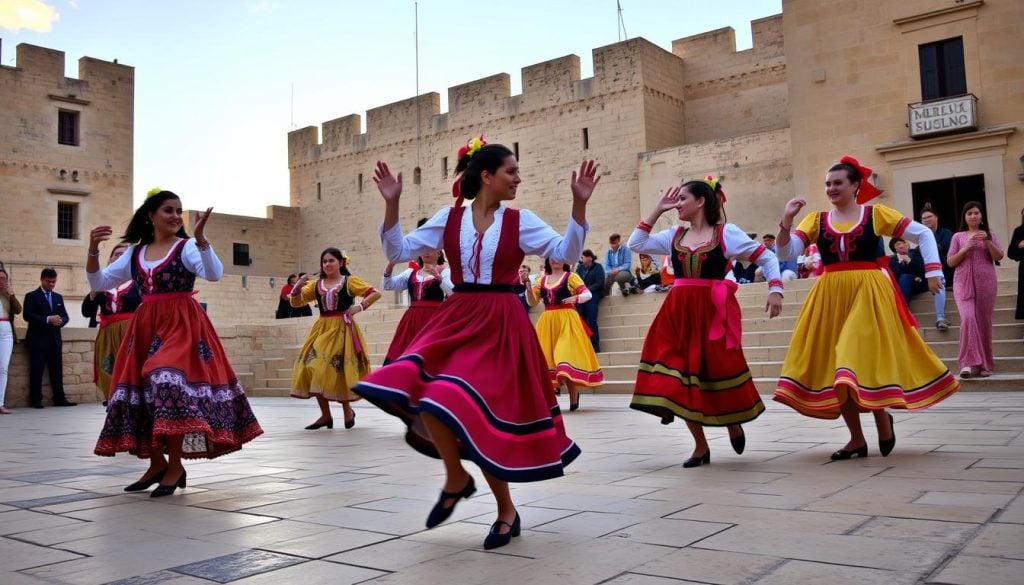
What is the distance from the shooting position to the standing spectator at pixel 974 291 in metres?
10.3

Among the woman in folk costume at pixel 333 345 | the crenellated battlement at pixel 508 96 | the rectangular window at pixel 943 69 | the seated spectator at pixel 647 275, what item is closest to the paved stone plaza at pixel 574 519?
the woman in folk costume at pixel 333 345

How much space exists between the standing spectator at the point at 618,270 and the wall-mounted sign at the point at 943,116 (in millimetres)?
7731

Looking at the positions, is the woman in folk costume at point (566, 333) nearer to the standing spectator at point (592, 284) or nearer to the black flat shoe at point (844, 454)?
the standing spectator at point (592, 284)

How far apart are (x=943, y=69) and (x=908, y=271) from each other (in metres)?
9.80

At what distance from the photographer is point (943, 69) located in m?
20.3

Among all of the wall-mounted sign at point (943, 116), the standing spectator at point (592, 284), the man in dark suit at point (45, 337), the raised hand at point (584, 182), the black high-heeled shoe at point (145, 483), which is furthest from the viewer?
the wall-mounted sign at point (943, 116)

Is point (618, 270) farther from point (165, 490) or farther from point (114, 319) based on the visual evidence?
point (165, 490)

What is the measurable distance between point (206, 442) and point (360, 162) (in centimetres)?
3431

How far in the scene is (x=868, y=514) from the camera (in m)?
3.68

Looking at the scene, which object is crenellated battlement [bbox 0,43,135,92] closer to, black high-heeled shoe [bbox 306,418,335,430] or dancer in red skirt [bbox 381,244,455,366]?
black high-heeled shoe [bbox 306,418,335,430]

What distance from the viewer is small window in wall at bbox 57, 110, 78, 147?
33.4m

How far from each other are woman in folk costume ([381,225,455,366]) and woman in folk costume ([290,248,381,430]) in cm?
52

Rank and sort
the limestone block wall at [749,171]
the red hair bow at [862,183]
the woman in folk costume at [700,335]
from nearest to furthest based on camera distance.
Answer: the woman in folk costume at [700,335], the red hair bow at [862,183], the limestone block wall at [749,171]

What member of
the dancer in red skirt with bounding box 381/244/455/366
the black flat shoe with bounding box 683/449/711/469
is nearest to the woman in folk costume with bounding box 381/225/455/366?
the dancer in red skirt with bounding box 381/244/455/366
